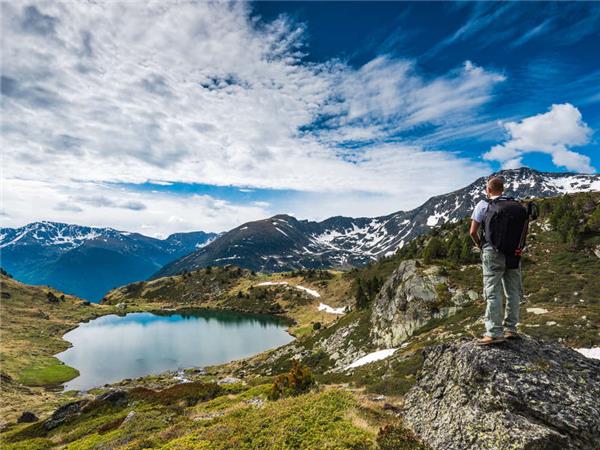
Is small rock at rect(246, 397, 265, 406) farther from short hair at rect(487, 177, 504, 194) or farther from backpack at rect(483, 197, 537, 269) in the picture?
short hair at rect(487, 177, 504, 194)

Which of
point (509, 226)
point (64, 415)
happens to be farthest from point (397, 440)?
point (64, 415)

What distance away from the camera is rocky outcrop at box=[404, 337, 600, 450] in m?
8.63

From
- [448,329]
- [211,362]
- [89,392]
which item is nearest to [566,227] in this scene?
[448,329]

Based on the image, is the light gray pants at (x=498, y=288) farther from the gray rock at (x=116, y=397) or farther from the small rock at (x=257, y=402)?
the gray rock at (x=116, y=397)

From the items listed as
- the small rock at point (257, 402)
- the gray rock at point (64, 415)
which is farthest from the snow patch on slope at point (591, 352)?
the gray rock at point (64, 415)

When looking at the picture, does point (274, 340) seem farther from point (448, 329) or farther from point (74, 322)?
point (74, 322)

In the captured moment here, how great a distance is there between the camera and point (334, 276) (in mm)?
196000

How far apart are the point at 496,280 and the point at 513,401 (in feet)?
11.4

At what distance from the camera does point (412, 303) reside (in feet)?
154

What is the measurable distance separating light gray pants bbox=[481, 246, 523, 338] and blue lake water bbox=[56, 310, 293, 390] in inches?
3521

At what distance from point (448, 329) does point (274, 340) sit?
85912 millimetres

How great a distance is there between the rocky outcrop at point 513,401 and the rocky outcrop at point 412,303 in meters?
34.1

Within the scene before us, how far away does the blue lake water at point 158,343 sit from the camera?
86.8 meters

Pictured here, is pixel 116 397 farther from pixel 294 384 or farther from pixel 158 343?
pixel 158 343
